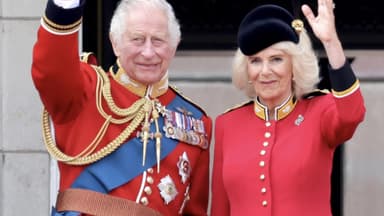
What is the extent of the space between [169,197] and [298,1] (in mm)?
1499

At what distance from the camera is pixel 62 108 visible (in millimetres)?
2795

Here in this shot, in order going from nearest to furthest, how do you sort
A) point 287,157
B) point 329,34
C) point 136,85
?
point 329,34 → point 287,157 → point 136,85

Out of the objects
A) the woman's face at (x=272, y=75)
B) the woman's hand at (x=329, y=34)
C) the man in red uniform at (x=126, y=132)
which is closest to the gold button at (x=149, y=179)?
the man in red uniform at (x=126, y=132)

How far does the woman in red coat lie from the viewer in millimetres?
2842

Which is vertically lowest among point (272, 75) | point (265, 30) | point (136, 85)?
point (136, 85)

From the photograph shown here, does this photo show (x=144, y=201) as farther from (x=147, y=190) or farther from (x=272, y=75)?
(x=272, y=75)

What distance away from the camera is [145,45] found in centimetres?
288

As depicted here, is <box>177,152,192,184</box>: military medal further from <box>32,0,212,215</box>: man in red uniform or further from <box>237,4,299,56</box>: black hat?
<box>237,4,299,56</box>: black hat

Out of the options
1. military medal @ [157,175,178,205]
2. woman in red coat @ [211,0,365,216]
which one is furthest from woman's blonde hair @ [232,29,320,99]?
military medal @ [157,175,178,205]

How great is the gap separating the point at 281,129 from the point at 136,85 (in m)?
0.42

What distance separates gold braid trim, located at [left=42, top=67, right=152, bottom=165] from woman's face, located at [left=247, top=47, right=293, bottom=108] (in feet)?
1.02

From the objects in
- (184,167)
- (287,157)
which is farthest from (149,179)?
(287,157)

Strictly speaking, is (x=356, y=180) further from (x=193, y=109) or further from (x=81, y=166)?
(x=81, y=166)

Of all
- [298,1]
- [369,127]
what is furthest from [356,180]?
[298,1]
